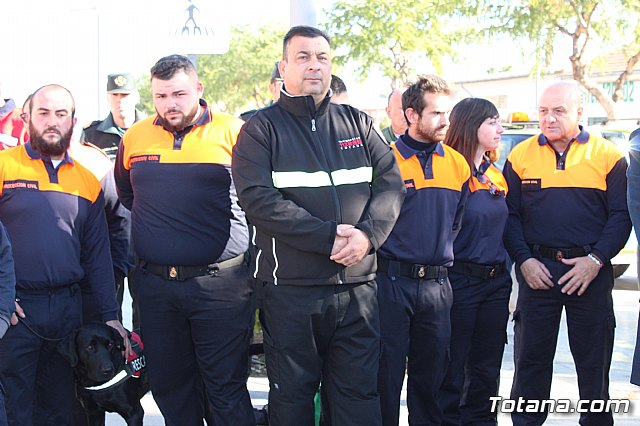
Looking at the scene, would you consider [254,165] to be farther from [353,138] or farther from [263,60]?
[263,60]

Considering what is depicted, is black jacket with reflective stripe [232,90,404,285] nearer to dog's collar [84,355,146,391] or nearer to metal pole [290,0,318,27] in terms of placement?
dog's collar [84,355,146,391]

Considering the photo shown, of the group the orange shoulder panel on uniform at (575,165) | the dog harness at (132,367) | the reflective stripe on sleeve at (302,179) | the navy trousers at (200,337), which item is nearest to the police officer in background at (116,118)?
the dog harness at (132,367)

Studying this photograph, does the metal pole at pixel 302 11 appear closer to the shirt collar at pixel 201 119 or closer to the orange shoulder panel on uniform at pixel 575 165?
the shirt collar at pixel 201 119

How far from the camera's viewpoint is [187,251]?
4340 mm

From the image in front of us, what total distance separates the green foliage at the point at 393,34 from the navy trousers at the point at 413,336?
1886 centimetres

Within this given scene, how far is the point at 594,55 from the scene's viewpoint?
23.0 meters

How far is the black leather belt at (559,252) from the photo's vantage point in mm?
4797

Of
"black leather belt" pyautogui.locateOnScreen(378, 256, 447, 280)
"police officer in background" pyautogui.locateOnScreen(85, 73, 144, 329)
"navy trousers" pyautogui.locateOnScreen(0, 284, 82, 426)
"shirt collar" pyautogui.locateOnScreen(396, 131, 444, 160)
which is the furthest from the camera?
"police officer in background" pyautogui.locateOnScreen(85, 73, 144, 329)

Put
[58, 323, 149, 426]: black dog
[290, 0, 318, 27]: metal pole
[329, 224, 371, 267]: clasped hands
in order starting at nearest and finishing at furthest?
[329, 224, 371, 267]: clasped hands
[58, 323, 149, 426]: black dog
[290, 0, 318, 27]: metal pole

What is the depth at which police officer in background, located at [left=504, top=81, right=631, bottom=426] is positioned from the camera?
188 inches

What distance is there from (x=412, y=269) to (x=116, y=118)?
3657 mm

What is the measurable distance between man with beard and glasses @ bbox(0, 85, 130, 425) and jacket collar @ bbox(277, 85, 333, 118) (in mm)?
1306

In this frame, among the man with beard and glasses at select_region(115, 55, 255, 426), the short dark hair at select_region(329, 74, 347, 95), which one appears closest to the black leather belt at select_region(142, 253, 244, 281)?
the man with beard and glasses at select_region(115, 55, 255, 426)

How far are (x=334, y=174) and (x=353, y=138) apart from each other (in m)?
0.25
